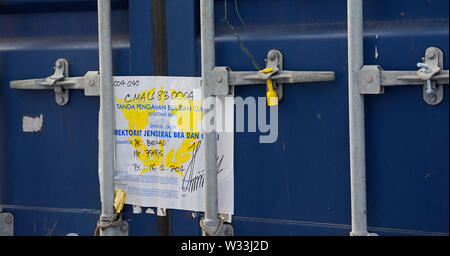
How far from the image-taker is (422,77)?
2156 millimetres

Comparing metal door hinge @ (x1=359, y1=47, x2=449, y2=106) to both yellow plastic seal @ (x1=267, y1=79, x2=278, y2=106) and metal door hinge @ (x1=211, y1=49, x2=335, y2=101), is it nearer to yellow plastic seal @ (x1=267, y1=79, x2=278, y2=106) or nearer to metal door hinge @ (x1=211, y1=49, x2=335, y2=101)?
metal door hinge @ (x1=211, y1=49, x2=335, y2=101)

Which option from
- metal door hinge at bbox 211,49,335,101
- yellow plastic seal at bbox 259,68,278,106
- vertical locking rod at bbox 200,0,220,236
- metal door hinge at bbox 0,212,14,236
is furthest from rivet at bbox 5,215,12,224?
yellow plastic seal at bbox 259,68,278,106

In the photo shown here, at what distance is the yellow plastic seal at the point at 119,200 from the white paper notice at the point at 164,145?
0.02m

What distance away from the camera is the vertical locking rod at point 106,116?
263cm

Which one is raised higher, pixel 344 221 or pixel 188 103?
pixel 188 103

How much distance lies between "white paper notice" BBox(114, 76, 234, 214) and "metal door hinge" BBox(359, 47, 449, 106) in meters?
0.51

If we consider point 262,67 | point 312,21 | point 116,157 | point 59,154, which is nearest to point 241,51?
point 262,67

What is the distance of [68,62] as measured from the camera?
110 inches

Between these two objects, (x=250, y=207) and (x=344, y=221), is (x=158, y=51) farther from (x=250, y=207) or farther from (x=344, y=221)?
(x=344, y=221)

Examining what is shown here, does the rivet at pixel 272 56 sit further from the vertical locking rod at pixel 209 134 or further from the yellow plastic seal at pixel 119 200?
the yellow plastic seal at pixel 119 200

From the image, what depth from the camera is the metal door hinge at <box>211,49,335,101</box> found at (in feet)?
7.72
